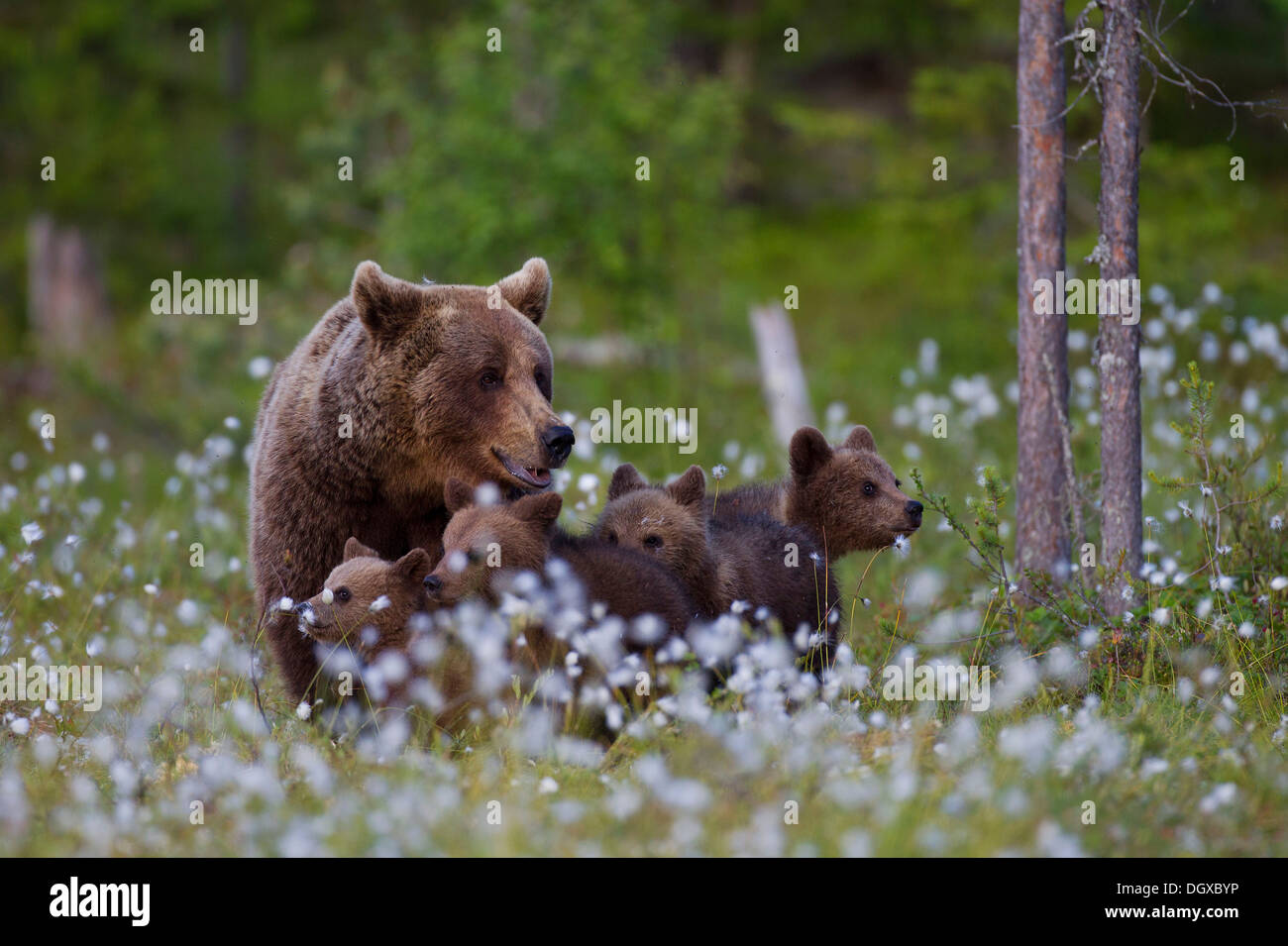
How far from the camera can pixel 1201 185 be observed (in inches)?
544

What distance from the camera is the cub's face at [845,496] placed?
22.2ft

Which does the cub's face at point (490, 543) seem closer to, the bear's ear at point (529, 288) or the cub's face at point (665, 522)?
the cub's face at point (665, 522)

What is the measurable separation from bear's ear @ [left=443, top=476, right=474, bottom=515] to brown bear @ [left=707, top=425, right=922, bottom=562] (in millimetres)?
1501

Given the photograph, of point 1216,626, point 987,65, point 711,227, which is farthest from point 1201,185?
point 1216,626

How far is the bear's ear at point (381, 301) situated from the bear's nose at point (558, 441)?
0.81 metres

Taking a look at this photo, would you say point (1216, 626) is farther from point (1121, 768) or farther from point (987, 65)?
point (987, 65)

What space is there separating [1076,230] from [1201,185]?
305 cm

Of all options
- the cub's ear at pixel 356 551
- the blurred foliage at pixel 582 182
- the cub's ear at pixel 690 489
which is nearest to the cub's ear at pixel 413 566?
the cub's ear at pixel 356 551

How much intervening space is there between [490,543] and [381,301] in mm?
1192
